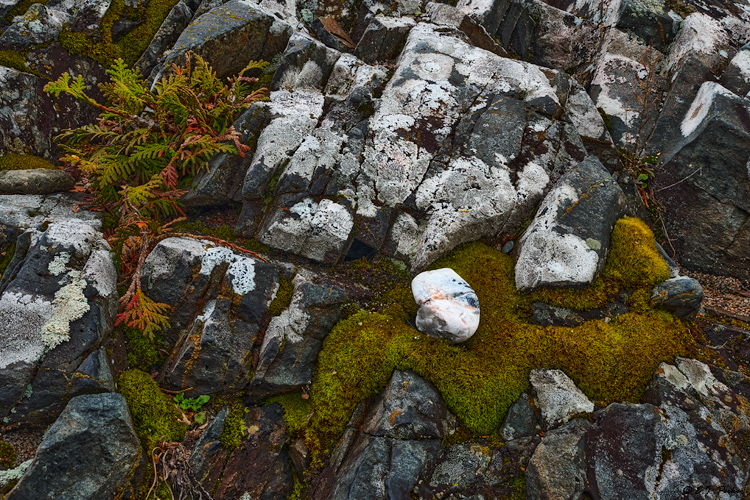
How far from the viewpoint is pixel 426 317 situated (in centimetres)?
480

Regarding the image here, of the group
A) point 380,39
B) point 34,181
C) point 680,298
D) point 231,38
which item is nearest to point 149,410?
point 34,181

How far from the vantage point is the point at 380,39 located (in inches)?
317

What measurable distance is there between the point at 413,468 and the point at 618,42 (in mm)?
9065

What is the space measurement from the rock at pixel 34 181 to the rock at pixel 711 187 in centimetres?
954

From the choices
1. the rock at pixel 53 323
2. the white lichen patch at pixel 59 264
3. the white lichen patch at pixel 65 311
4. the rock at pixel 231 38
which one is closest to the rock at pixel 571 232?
the rock at pixel 53 323

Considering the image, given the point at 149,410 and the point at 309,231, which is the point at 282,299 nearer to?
the point at 309,231

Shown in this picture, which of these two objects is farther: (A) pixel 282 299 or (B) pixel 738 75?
(B) pixel 738 75

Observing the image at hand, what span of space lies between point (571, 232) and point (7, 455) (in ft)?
22.3

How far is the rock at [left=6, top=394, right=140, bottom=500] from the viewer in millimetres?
3682

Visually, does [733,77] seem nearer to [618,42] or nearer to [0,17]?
[618,42]

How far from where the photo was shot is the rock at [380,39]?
8.04 m

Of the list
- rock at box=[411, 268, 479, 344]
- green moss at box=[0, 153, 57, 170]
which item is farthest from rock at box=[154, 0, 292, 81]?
rock at box=[411, 268, 479, 344]

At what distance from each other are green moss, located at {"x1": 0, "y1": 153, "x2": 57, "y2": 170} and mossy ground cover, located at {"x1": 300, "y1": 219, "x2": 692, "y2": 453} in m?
5.43

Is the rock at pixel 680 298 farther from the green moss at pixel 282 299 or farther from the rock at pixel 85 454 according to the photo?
the rock at pixel 85 454
